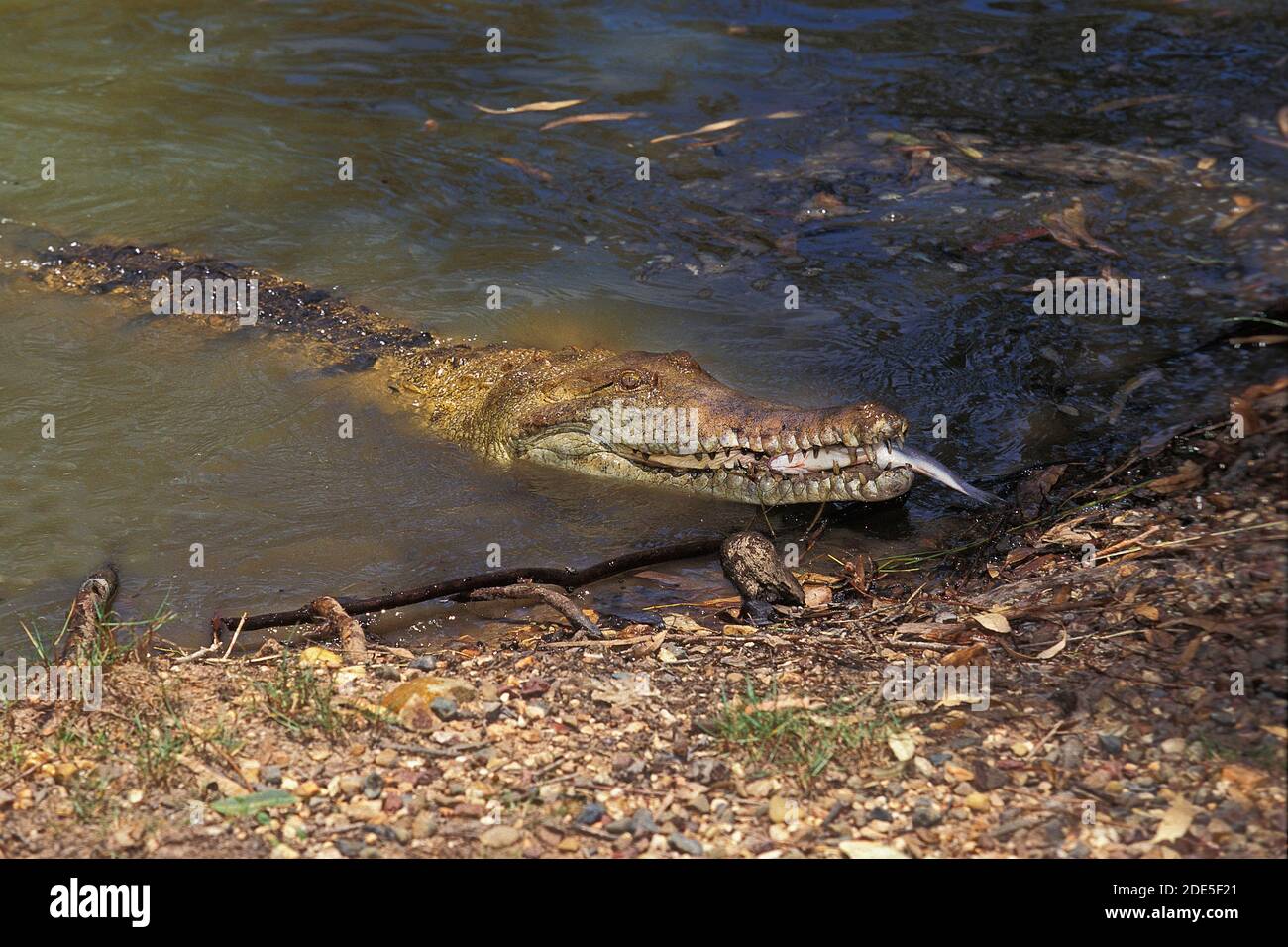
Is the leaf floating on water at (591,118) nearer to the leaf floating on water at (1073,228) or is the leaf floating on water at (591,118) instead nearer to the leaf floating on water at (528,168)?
the leaf floating on water at (528,168)

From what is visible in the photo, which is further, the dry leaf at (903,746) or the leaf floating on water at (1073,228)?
the leaf floating on water at (1073,228)

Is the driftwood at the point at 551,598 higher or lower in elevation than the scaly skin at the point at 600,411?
lower

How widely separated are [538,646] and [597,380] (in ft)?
6.63

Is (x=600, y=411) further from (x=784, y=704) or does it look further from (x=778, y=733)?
(x=778, y=733)

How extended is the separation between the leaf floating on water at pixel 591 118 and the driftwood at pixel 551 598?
562 cm

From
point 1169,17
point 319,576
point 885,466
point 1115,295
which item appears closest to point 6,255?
point 319,576

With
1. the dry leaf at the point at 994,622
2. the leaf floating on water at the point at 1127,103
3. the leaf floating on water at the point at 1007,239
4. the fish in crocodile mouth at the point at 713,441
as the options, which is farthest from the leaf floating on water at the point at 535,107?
the dry leaf at the point at 994,622

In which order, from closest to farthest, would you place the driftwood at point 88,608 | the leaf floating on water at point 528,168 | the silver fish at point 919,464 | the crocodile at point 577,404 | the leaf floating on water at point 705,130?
1. the driftwood at point 88,608
2. the silver fish at point 919,464
3. the crocodile at point 577,404
4. the leaf floating on water at point 528,168
5. the leaf floating on water at point 705,130

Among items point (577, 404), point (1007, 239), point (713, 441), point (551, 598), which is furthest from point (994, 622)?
point (1007, 239)

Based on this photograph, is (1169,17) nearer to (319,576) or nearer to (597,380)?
(597,380)

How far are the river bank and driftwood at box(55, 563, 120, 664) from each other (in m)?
0.25

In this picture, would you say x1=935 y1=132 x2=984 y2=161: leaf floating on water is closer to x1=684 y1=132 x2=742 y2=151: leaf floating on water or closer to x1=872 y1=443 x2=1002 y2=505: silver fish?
x1=684 y1=132 x2=742 y2=151: leaf floating on water

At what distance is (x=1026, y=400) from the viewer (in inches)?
234

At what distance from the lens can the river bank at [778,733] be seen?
3076mm
